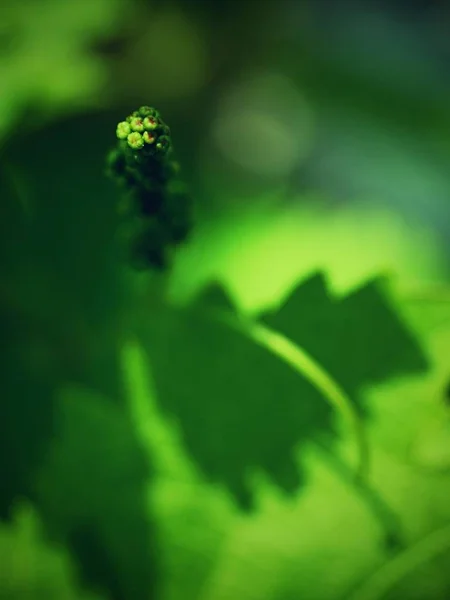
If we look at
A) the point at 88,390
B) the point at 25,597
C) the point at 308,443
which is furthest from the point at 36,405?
the point at 308,443

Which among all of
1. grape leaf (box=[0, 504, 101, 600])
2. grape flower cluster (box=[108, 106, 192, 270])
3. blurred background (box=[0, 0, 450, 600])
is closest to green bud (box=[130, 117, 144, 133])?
grape flower cluster (box=[108, 106, 192, 270])

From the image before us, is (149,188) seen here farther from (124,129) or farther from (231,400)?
(231,400)

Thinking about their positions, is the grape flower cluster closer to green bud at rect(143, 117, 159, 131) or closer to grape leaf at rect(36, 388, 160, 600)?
green bud at rect(143, 117, 159, 131)

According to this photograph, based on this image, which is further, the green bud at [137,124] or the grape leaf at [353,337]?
the grape leaf at [353,337]

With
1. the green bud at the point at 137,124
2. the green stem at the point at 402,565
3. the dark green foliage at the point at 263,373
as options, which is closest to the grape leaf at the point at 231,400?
the dark green foliage at the point at 263,373

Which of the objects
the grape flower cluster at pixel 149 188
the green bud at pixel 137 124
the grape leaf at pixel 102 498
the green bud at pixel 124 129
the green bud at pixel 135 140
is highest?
the grape flower cluster at pixel 149 188

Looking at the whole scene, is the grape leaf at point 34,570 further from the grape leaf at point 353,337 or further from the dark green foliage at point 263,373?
the grape leaf at point 353,337
